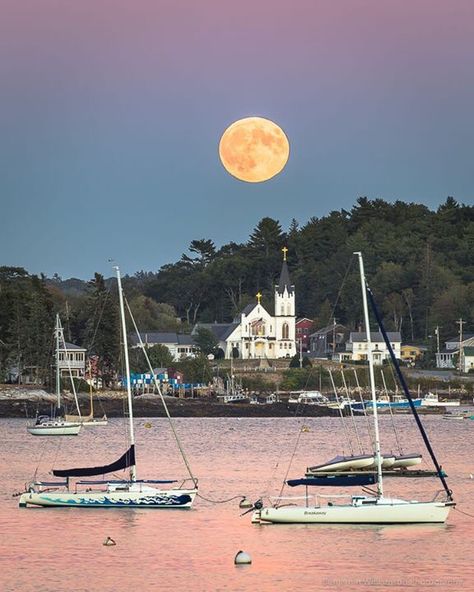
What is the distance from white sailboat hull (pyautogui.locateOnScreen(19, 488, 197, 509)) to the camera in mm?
51688

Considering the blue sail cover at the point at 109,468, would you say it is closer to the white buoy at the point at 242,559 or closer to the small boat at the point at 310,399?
the white buoy at the point at 242,559

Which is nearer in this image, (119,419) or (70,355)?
(119,419)

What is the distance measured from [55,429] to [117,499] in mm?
58632

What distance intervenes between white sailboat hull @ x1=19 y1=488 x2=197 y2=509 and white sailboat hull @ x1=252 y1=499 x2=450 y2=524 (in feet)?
17.4

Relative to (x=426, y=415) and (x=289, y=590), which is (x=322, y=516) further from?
(x=426, y=415)

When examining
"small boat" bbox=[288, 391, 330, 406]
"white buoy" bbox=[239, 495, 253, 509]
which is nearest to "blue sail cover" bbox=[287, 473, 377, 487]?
"white buoy" bbox=[239, 495, 253, 509]

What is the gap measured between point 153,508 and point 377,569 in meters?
13.1

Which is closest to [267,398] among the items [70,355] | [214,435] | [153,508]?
[70,355]

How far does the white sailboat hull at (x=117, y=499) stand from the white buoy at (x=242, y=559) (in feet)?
30.2

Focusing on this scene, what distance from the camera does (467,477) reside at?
73438 millimetres

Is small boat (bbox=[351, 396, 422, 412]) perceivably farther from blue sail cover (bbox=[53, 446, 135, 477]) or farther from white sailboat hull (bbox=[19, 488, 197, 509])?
blue sail cover (bbox=[53, 446, 135, 477])

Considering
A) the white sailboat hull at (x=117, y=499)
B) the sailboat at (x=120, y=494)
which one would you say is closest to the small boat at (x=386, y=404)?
the white sailboat hull at (x=117, y=499)

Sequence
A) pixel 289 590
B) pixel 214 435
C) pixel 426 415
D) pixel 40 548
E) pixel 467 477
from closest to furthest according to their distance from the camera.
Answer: pixel 289 590 < pixel 40 548 < pixel 467 477 < pixel 214 435 < pixel 426 415

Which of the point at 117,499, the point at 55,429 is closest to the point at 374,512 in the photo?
the point at 117,499
